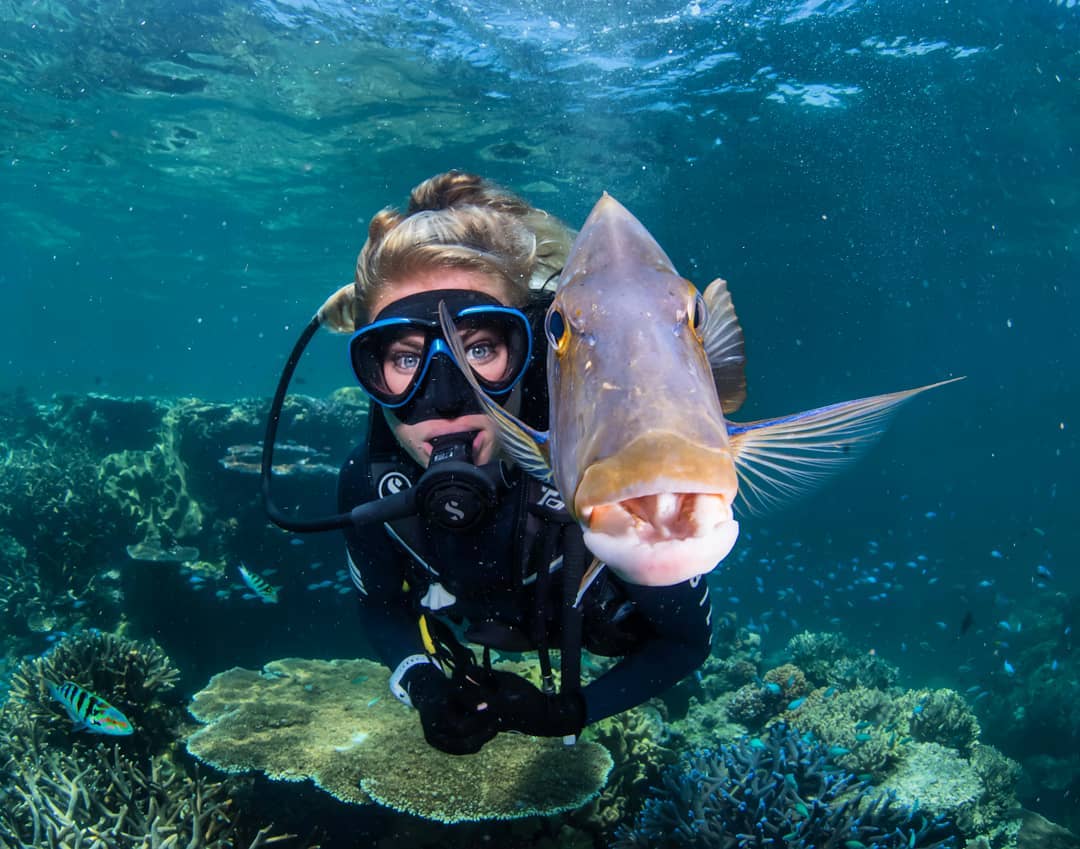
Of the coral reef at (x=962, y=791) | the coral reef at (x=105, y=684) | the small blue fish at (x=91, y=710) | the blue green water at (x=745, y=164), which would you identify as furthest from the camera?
the blue green water at (x=745, y=164)

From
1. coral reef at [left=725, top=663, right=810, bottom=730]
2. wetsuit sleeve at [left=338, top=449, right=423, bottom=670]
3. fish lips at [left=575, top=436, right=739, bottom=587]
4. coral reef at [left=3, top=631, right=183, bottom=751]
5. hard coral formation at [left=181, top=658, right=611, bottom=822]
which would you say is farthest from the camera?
coral reef at [left=725, top=663, right=810, bottom=730]

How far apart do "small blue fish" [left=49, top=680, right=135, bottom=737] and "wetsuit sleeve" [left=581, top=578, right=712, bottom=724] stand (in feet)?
12.3

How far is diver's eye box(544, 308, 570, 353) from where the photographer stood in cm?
148

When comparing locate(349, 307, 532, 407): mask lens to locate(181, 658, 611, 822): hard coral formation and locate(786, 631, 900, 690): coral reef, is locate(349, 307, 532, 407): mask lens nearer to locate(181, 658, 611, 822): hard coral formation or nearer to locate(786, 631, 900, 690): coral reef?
locate(181, 658, 611, 822): hard coral formation

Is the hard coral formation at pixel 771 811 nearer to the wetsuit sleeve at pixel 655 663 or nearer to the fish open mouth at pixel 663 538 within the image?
the wetsuit sleeve at pixel 655 663

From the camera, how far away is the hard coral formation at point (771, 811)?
13.1 feet

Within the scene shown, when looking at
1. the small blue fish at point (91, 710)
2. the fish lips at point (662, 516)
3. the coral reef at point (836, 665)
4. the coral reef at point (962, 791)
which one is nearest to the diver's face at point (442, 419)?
the fish lips at point (662, 516)

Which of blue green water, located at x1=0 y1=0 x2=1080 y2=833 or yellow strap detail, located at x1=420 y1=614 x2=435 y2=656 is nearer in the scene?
yellow strap detail, located at x1=420 y1=614 x2=435 y2=656

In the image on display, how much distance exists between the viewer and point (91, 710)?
455cm

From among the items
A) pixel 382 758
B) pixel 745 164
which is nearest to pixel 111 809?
pixel 382 758

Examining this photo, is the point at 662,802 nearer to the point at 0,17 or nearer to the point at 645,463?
the point at 645,463

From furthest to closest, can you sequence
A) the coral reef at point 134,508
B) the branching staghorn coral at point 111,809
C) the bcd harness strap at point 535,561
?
the coral reef at point 134,508 < the branching staghorn coral at point 111,809 < the bcd harness strap at point 535,561

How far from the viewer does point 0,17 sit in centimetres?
1490

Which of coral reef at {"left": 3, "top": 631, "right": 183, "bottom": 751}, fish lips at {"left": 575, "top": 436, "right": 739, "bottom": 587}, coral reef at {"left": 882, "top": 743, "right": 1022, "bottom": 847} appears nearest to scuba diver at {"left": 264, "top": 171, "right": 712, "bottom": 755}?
fish lips at {"left": 575, "top": 436, "right": 739, "bottom": 587}
